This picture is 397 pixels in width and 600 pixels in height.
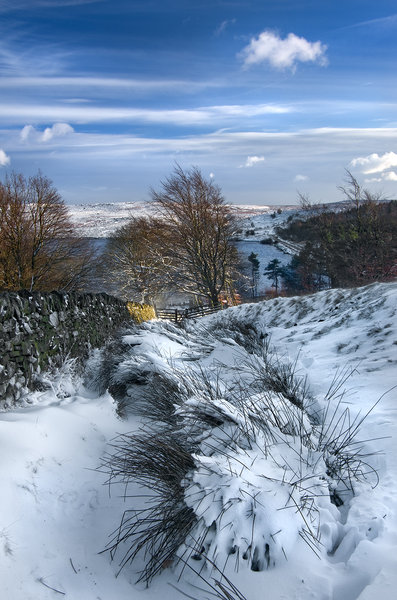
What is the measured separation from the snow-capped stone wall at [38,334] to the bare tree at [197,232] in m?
18.0

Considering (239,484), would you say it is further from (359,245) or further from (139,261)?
(139,261)

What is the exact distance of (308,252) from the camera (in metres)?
39.4

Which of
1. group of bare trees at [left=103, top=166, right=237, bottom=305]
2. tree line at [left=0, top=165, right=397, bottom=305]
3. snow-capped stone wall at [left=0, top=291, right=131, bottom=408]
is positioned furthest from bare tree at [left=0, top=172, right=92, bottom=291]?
snow-capped stone wall at [left=0, top=291, right=131, bottom=408]

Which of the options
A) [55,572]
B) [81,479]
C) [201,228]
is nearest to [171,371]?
[81,479]

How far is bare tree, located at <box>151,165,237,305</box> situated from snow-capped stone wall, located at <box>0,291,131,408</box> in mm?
18034

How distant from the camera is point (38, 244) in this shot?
91.4 ft

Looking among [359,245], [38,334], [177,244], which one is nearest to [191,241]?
[177,244]

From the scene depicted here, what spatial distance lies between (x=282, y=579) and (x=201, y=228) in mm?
25183

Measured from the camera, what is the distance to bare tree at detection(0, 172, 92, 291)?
25.6 meters

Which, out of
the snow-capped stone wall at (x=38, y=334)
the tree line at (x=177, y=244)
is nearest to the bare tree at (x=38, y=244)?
the tree line at (x=177, y=244)

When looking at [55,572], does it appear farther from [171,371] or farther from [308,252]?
[308,252]

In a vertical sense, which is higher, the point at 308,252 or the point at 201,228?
the point at 201,228

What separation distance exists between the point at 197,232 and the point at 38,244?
1102cm

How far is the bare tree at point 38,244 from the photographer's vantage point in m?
25.6
